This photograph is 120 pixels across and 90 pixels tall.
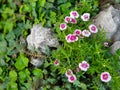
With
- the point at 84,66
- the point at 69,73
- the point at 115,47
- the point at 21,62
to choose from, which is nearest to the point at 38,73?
the point at 21,62

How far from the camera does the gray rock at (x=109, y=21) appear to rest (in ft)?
10.1

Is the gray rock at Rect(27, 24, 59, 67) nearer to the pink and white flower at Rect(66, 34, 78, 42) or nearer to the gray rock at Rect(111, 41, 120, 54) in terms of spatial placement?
the pink and white flower at Rect(66, 34, 78, 42)

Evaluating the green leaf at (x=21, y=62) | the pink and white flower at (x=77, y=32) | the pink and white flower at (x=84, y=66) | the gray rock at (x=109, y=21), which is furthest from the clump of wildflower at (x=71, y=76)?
the gray rock at (x=109, y=21)

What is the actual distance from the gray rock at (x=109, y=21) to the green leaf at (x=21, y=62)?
0.78 metres

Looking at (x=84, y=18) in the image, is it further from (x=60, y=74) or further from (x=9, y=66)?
(x=9, y=66)

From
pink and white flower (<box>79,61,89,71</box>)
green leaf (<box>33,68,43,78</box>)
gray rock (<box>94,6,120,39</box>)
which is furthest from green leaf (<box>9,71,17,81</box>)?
gray rock (<box>94,6,120,39</box>)

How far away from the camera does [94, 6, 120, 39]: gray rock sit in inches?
121

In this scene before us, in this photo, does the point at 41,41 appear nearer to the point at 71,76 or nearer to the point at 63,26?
the point at 63,26

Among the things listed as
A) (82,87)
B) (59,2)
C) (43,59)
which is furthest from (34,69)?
(59,2)

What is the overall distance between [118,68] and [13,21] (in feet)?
3.90

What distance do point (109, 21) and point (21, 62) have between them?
94cm

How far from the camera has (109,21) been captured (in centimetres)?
309

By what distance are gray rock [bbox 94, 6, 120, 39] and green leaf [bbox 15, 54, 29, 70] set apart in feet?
2.56

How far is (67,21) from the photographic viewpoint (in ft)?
9.45
